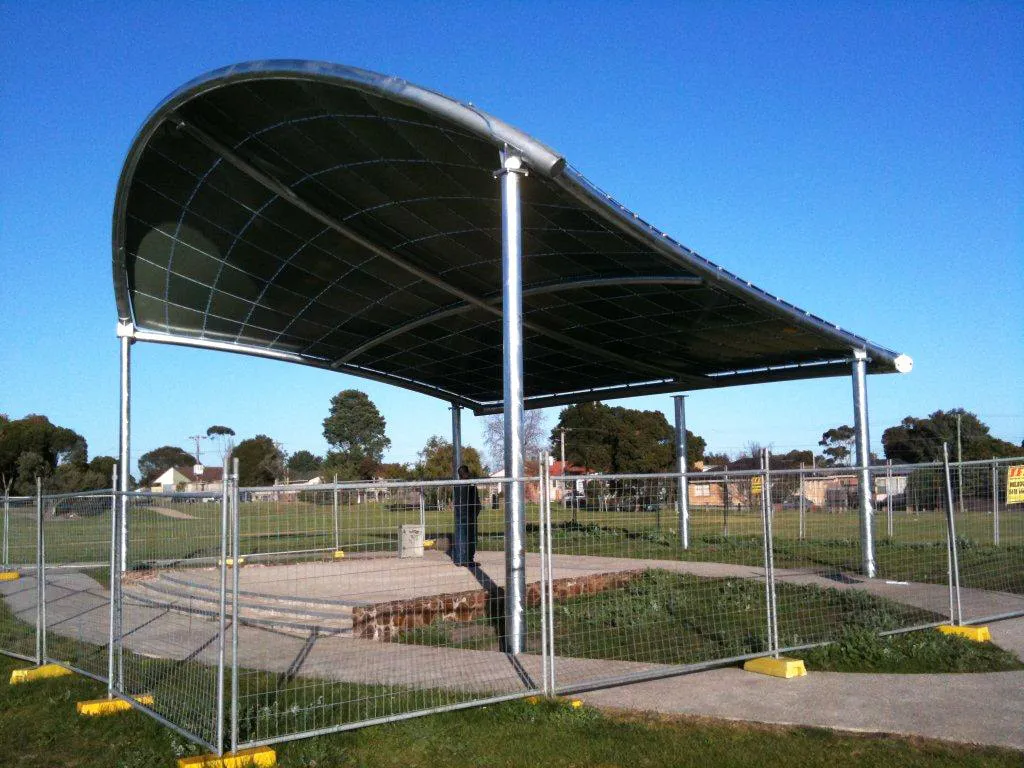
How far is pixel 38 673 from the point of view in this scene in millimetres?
8859

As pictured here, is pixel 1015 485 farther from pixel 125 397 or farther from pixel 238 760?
pixel 125 397

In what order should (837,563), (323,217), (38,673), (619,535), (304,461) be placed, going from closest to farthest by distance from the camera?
(38,673), (619,535), (323,217), (837,563), (304,461)

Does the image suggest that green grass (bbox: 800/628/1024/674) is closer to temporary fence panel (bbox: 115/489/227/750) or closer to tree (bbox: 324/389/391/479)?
temporary fence panel (bbox: 115/489/227/750)

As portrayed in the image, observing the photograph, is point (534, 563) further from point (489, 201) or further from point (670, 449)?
point (670, 449)

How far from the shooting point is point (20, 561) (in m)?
19.2

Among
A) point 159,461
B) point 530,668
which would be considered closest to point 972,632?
point 530,668

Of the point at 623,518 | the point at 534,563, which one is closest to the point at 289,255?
the point at 534,563

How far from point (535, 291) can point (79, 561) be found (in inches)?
356

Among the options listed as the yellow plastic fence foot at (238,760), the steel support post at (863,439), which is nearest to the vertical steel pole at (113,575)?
the yellow plastic fence foot at (238,760)

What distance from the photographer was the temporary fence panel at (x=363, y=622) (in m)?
6.78

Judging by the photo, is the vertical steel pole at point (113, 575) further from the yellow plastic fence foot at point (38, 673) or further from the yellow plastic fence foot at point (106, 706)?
the yellow plastic fence foot at point (38, 673)

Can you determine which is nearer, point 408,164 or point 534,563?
point 408,164

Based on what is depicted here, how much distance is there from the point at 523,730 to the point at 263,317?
13783mm

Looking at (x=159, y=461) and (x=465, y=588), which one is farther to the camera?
(x=159, y=461)
